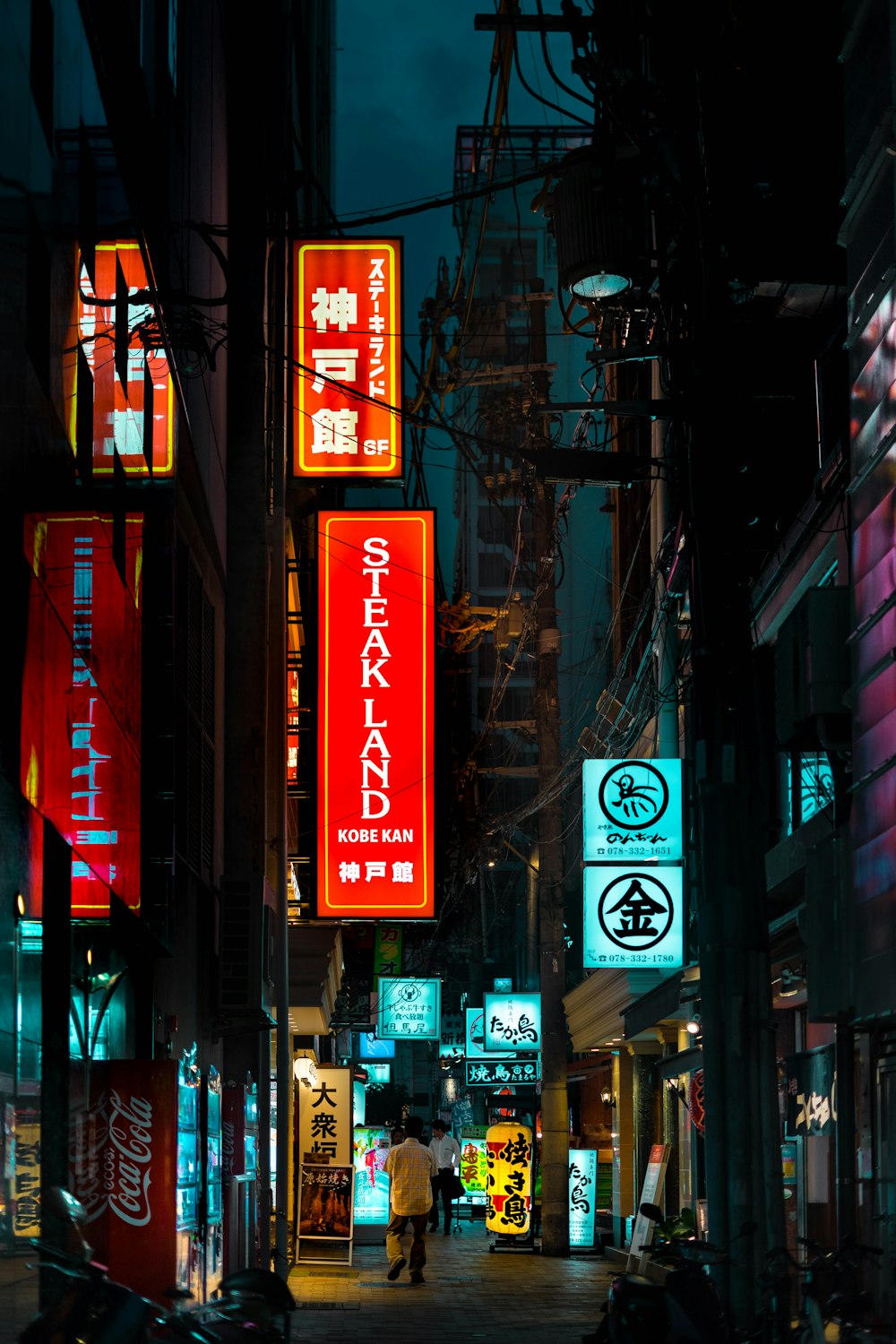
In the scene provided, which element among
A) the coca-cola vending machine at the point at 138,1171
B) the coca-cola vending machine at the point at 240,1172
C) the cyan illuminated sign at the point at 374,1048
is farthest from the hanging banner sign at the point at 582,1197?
the cyan illuminated sign at the point at 374,1048

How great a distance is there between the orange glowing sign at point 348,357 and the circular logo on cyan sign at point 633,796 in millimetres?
4251

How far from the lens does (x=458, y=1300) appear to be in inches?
774

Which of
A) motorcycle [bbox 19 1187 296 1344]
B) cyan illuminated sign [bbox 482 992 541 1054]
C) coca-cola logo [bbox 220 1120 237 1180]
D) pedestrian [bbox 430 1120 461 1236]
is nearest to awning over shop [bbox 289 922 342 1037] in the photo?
coca-cola logo [bbox 220 1120 237 1180]

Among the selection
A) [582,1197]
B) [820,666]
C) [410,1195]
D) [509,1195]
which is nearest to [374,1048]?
[509,1195]

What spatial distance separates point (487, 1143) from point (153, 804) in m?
19.8

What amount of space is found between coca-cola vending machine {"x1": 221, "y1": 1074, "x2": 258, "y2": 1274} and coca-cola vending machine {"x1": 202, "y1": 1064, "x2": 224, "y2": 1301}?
88 cm

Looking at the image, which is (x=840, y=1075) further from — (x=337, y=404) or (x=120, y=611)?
(x=337, y=404)

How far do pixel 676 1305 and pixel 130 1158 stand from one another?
3.51m

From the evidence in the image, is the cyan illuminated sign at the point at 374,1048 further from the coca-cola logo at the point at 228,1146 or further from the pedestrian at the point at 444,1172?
the coca-cola logo at the point at 228,1146

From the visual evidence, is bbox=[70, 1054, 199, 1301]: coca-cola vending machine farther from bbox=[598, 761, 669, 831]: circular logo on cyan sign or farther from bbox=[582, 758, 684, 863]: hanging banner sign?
bbox=[598, 761, 669, 831]: circular logo on cyan sign

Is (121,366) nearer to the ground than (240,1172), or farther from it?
farther from it

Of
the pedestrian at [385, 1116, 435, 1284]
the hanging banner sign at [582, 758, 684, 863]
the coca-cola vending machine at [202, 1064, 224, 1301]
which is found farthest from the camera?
the pedestrian at [385, 1116, 435, 1284]

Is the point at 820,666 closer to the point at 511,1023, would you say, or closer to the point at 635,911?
the point at 635,911

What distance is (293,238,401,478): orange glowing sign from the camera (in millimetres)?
18828
